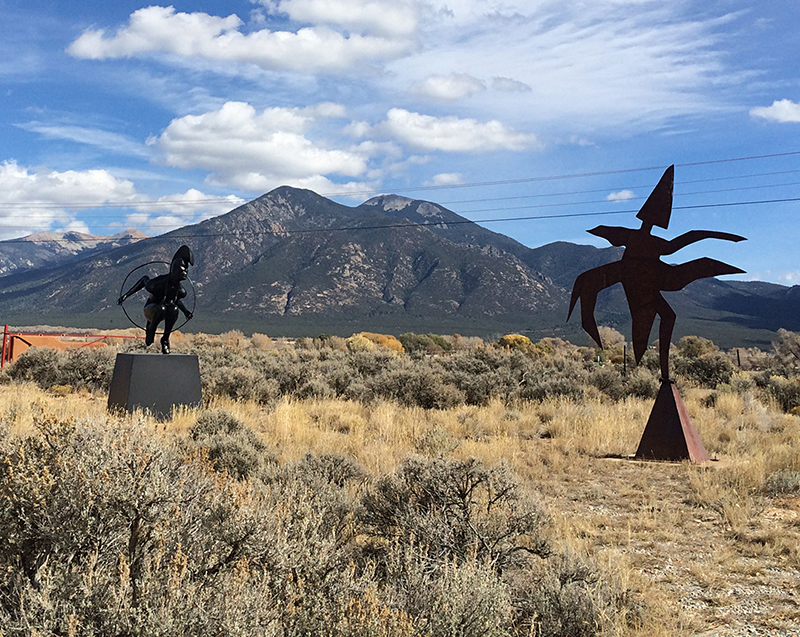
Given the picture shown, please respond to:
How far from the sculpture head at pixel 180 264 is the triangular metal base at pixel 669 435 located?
8.66m

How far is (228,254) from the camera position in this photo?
18275 centimetres

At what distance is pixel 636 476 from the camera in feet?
29.9

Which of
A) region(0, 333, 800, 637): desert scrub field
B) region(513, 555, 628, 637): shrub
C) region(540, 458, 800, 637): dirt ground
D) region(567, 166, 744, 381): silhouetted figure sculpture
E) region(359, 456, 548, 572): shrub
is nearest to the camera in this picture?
region(0, 333, 800, 637): desert scrub field

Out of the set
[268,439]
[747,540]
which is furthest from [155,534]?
[268,439]

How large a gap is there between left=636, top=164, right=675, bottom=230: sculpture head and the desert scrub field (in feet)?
12.4

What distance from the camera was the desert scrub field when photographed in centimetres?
306

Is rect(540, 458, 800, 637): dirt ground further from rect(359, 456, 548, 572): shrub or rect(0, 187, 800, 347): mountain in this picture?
rect(0, 187, 800, 347): mountain

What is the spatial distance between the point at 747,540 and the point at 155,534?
5.52m

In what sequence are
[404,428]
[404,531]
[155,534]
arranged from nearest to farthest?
[155,534], [404,531], [404,428]

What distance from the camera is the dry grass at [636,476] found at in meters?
4.94

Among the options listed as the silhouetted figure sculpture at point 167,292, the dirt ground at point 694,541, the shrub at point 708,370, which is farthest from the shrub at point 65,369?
the shrub at point 708,370

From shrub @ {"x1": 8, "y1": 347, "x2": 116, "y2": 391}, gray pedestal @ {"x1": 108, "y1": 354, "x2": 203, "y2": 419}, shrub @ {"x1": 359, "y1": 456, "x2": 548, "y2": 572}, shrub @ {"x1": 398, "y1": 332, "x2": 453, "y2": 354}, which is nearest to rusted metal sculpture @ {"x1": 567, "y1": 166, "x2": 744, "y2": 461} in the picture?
shrub @ {"x1": 359, "y1": 456, "x2": 548, "y2": 572}

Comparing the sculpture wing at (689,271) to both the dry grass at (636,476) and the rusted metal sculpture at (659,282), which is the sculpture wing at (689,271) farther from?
the dry grass at (636,476)

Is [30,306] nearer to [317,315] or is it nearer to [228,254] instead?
[228,254]
